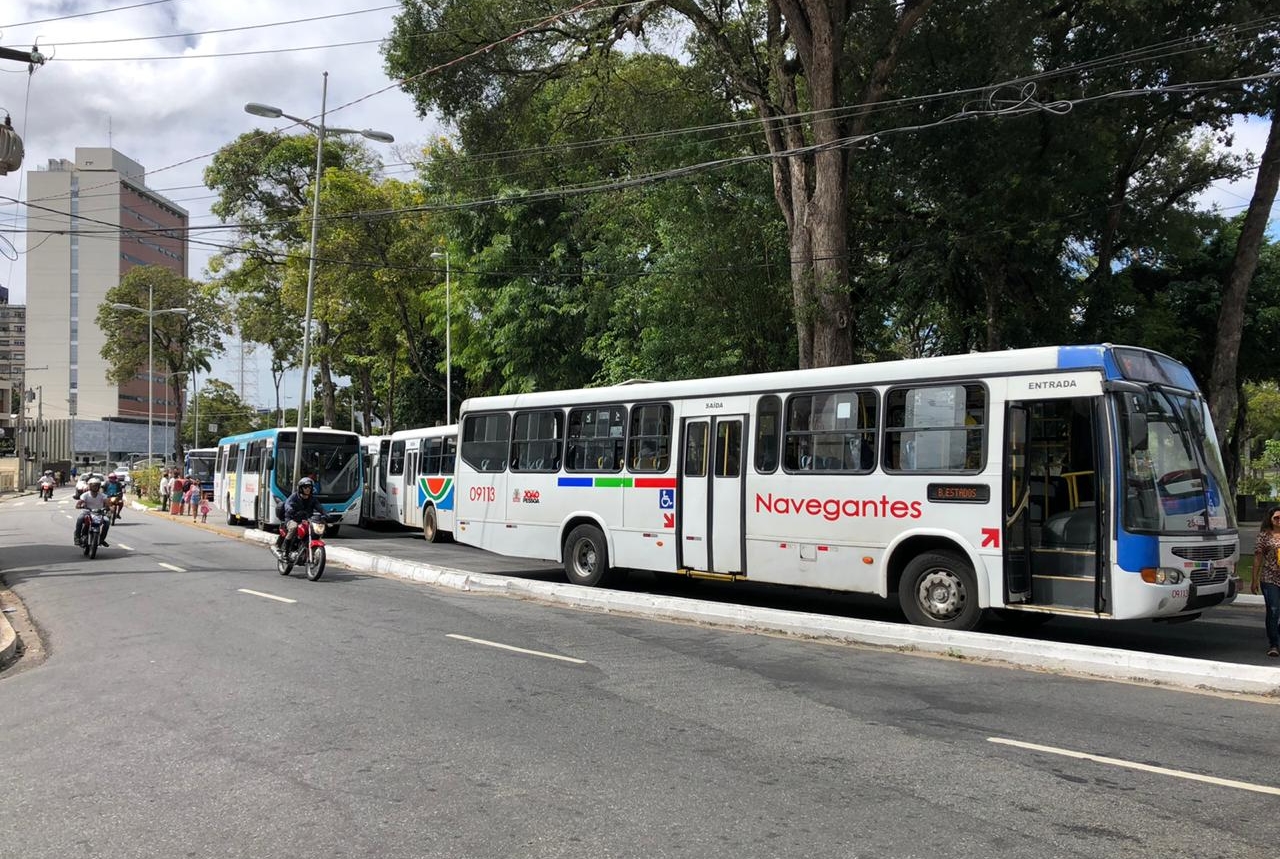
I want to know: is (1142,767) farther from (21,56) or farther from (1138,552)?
(21,56)

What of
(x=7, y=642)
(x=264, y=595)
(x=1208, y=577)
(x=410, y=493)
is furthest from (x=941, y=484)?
(x=410, y=493)

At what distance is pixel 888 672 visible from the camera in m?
8.66

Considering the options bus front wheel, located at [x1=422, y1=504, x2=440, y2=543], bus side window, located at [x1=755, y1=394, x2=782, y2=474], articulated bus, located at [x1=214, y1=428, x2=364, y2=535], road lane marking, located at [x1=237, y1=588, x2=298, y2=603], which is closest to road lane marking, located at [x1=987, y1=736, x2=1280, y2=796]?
bus side window, located at [x1=755, y1=394, x2=782, y2=474]

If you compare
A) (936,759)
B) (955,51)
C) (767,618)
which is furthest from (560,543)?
(955,51)

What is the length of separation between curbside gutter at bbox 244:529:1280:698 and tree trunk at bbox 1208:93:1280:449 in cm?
1106

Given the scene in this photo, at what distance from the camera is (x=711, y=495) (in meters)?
13.0

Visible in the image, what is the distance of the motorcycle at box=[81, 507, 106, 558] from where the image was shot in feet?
62.9

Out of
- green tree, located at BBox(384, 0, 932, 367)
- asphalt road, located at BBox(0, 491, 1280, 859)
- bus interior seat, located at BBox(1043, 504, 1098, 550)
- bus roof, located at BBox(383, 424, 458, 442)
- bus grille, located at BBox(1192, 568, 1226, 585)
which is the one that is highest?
green tree, located at BBox(384, 0, 932, 367)

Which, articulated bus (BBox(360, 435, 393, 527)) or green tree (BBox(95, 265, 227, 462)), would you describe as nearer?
articulated bus (BBox(360, 435, 393, 527))

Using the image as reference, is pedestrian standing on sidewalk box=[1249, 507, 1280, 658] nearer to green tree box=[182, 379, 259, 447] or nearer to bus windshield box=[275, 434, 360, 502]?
bus windshield box=[275, 434, 360, 502]

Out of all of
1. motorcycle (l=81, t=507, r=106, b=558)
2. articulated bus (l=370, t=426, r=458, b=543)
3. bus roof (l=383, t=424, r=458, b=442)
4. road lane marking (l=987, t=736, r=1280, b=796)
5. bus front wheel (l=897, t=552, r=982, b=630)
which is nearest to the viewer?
road lane marking (l=987, t=736, r=1280, b=796)

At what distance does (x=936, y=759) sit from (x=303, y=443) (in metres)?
23.9

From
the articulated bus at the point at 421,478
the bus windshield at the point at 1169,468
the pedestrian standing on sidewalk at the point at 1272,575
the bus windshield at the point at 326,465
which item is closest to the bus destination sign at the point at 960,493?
the bus windshield at the point at 1169,468

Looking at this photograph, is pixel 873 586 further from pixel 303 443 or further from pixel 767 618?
pixel 303 443
